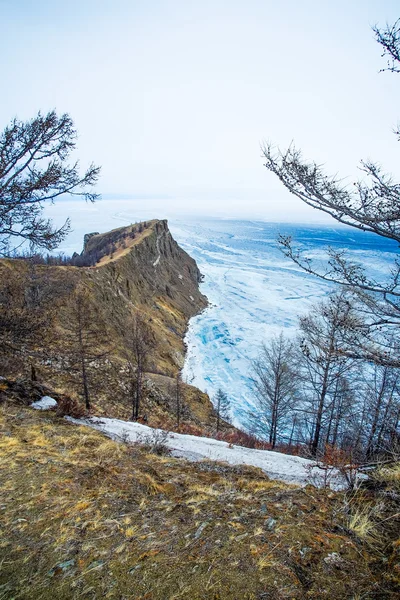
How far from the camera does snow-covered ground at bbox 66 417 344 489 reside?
7.14 m

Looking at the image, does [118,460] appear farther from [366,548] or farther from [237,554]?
[366,548]

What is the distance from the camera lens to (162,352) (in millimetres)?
34188

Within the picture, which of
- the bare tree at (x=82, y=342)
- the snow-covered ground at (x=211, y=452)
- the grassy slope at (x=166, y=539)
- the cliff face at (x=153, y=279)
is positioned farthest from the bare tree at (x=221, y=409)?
the grassy slope at (x=166, y=539)

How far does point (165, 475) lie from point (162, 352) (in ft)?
97.0

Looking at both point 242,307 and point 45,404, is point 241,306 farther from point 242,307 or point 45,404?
point 45,404

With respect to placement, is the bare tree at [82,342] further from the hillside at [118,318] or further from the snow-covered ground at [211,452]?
the snow-covered ground at [211,452]

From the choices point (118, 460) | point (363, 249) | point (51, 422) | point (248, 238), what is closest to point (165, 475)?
point (118, 460)

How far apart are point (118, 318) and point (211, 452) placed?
2712 cm

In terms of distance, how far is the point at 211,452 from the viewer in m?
8.23

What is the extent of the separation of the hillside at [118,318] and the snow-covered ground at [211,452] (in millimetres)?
3059

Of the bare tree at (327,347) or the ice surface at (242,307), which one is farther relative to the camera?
the ice surface at (242,307)

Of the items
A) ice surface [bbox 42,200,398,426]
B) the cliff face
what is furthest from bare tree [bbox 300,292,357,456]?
the cliff face

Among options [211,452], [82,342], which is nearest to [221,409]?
[82,342]

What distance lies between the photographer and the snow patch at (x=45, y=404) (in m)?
8.07
